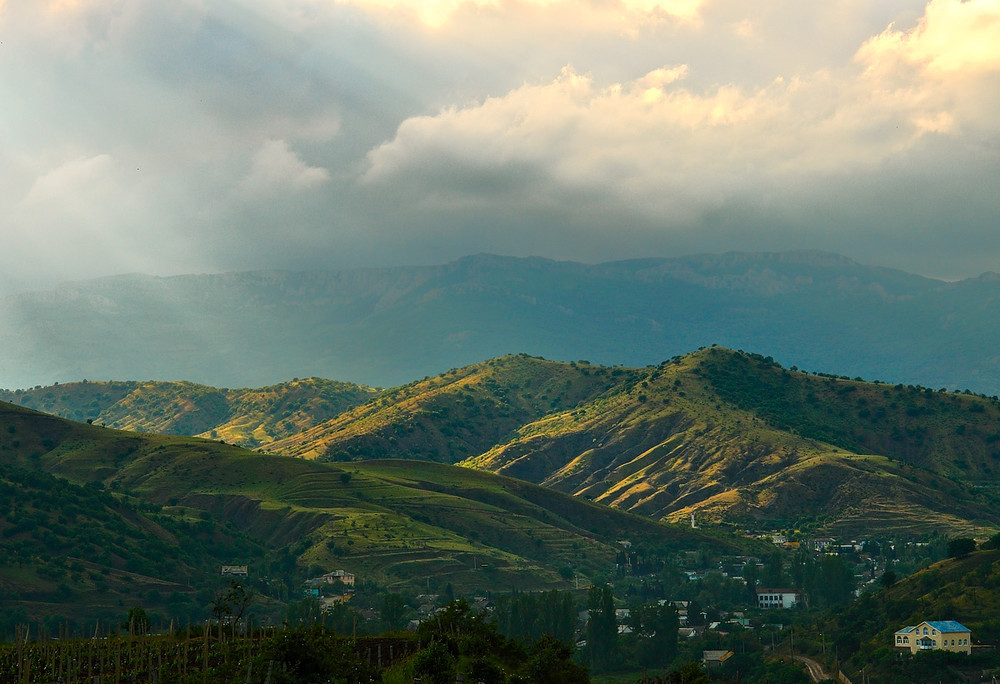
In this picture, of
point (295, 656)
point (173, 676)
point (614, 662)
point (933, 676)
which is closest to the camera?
point (295, 656)

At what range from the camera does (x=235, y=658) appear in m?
65.8

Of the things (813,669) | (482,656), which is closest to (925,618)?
(813,669)

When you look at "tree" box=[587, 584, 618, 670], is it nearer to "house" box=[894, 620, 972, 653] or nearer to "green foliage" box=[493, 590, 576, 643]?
"green foliage" box=[493, 590, 576, 643]

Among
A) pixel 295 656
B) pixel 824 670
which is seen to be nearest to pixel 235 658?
pixel 295 656

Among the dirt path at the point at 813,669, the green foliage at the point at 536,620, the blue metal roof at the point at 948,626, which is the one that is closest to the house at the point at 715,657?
the dirt path at the point at 813,669

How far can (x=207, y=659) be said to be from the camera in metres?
72.1

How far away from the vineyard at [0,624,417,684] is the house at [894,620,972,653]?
87.7m

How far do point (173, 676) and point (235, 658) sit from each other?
561 cm

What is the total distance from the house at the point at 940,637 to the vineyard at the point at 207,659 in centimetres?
8768

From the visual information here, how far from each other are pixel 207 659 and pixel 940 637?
10650 centimetres

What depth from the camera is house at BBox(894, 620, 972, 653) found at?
147875mm

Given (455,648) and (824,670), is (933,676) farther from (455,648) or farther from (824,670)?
(455,648)

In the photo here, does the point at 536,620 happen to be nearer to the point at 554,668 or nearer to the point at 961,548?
the point at 961,548

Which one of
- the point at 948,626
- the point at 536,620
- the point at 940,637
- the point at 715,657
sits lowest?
the point at 715,657
